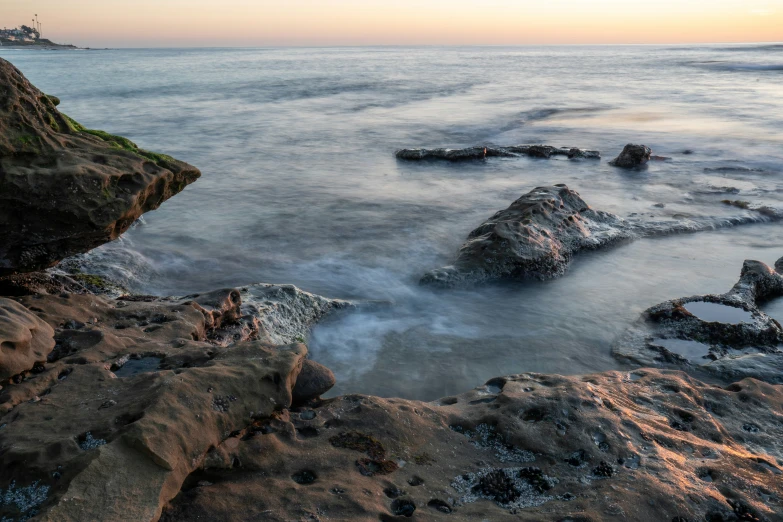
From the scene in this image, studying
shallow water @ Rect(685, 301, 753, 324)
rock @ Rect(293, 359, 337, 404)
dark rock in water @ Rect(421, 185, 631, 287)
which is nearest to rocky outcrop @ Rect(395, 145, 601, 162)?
dark rock in water @ Rect(421, 185, 631, 287)

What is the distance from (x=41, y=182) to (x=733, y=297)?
6.72m

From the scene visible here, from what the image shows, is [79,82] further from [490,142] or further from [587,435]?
[587,435]

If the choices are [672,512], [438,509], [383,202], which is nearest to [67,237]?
[438,509]

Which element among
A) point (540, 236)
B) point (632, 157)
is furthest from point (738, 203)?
point (540, 236)

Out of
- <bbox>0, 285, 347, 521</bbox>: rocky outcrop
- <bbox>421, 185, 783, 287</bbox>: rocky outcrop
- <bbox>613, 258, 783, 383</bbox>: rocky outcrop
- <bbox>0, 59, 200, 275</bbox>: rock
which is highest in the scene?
<bbox>0, 59, 200, 275</bbox>: rock

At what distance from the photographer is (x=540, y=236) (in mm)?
8016

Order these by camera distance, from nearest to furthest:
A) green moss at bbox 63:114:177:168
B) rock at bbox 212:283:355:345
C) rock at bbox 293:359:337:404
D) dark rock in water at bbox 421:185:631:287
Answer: rock at bbox 293:359:337:404 → green moss at bbox 63:114:177:168 → rock at bbox 212:283:355:345 → dark rock in water at bbox 421:185:631:287

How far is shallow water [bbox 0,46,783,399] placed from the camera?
624cm

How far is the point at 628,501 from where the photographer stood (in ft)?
9.75

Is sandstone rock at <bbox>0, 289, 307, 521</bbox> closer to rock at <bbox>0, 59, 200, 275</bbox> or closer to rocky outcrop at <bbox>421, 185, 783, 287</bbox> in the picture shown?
rock at <bbox>0, 59, 200, 275</bbox>

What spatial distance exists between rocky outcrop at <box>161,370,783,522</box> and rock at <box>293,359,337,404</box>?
0.10 metres

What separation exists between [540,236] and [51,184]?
5827 mm

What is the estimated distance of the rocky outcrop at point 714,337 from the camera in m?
5.39

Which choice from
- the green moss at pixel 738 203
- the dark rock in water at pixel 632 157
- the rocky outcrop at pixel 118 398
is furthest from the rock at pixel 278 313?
the dark rock in water at pixel 632 157
